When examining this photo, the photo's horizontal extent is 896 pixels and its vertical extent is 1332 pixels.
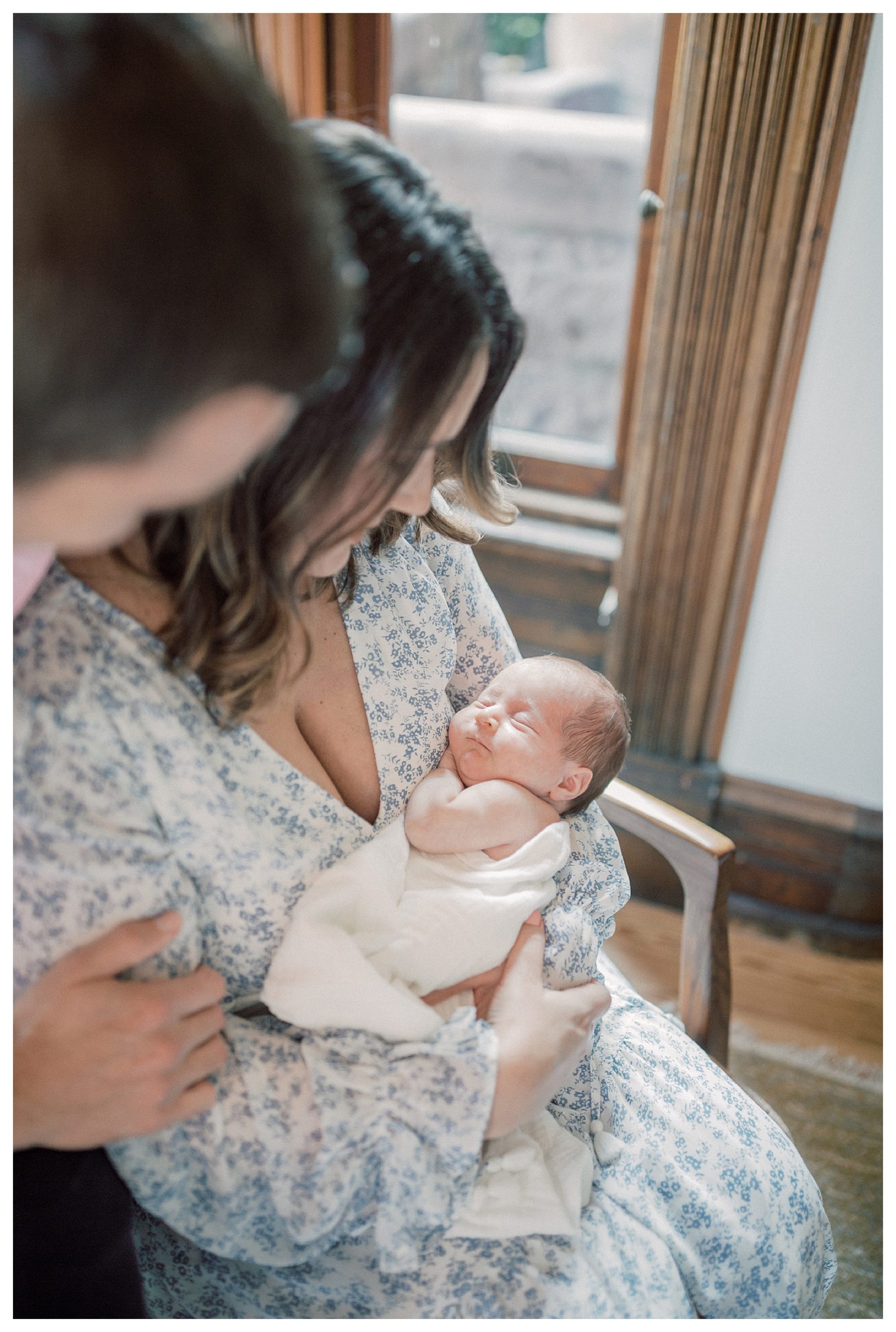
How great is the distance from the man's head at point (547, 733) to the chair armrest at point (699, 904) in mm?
93

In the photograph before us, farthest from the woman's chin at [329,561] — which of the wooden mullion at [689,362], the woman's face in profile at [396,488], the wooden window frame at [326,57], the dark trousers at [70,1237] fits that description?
Result: the wooden window frame at [326,57]

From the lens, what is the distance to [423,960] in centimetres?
99

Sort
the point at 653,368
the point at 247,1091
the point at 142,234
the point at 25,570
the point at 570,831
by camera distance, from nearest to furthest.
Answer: the point at 142,234, the point at 25,570, the point at 247,1091, the point at 570,831, the point at 653,368

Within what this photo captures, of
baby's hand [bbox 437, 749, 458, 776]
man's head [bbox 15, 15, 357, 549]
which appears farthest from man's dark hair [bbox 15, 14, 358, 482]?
baby's hand [bbox 437, 749, 458, 776]

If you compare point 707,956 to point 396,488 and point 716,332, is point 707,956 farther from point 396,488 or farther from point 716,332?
point 716,332

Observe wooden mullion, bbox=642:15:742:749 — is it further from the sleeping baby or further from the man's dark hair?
the man's dark hair

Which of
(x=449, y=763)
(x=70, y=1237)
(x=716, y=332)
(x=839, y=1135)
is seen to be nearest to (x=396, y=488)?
(x=449, y=763)

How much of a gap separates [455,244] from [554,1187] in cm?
92

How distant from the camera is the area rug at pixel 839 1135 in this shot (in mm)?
1555

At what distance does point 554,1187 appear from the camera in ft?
3.20

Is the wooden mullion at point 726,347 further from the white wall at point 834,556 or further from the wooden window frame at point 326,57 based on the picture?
the wooden window frame at point 326,57

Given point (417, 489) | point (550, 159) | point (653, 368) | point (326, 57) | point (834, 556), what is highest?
point (326, 57)

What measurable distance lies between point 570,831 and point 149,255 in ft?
2.93

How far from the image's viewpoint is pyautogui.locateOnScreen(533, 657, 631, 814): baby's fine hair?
3.95ft
